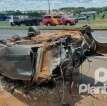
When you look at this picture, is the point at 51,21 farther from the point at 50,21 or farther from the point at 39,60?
the point at 39,60

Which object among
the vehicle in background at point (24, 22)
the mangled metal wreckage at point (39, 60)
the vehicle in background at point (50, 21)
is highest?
the mangled metal wreckage at point (39, 60)

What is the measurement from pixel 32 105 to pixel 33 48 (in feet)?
4.26

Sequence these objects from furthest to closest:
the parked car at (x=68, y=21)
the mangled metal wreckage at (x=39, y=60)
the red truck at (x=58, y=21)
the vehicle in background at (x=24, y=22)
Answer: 1. the vehicle in background at (x=24, y=22)
2. the red truck at (x=58, y=21)
3. the parked car at (x=68, y=21)
4. the mangled metal wreckage at (x=39, y=60)

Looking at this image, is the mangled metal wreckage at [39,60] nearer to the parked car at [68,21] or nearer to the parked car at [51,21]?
the parked car at [68,21]

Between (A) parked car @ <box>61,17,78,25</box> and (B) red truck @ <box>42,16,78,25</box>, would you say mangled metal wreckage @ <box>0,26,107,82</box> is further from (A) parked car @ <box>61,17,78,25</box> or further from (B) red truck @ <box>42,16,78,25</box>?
(B) red truck @ <box>42,16,78,25</box>

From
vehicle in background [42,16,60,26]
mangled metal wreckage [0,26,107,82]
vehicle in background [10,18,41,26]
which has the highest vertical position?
mangled metal wreckage [0,26,107,82]

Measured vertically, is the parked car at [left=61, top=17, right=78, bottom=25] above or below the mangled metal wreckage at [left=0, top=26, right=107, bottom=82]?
below

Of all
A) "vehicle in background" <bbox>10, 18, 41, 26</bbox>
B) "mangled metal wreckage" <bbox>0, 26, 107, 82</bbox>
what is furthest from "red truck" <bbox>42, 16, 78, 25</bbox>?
"mangled metal wreckage" <bbox>0, 26, 107, 82</bbox>

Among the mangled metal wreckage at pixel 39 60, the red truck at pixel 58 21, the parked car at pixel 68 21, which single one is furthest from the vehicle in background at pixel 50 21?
the mangled metal wreckage at pixel 39 60

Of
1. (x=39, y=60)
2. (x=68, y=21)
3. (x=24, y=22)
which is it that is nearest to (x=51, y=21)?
(x=68, y=21)

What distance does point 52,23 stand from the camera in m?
48.9

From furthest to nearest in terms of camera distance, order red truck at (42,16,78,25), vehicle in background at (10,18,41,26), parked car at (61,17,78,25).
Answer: vehicle in background at (10,18,41,26)
red truck at (42,16,78,25)
parked car at (61,17,78,25)

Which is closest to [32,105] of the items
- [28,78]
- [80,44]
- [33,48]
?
[28,78]

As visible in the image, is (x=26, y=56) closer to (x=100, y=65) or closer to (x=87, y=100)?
(x=87, y=100)
